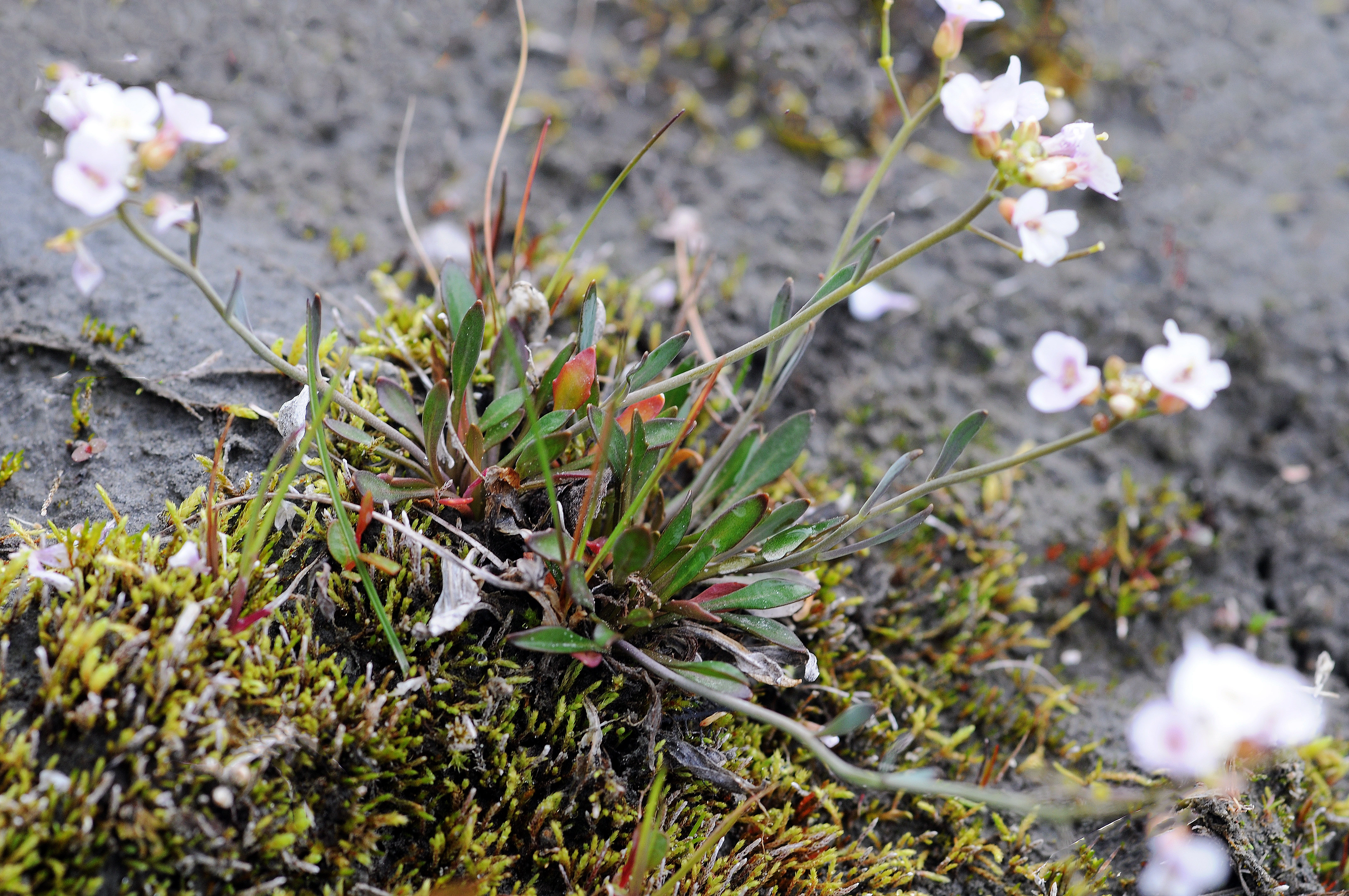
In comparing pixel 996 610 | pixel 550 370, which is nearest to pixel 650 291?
pixel 550 370

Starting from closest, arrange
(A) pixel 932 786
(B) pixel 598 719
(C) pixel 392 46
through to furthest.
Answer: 1. (A) pixel 932 786
2. (B) pixel 598 719
3. (C) pixel 392 46

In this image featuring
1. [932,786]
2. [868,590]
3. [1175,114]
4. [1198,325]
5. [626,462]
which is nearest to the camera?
[932,786]

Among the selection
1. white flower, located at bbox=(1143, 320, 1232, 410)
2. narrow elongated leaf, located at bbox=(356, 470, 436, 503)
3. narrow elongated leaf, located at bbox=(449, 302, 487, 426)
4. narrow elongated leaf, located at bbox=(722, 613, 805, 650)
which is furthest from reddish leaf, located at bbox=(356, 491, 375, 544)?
white flower, located at bbox=(1143, 320, 1232, 410)

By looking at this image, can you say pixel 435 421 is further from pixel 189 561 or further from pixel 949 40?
pixel 949 40

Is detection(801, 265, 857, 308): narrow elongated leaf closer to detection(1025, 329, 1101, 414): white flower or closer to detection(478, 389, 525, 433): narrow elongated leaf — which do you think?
detection(1025, 329, 1101, 414): white flower

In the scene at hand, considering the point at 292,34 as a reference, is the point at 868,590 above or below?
below

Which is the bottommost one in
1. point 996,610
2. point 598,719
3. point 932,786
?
point 996,610

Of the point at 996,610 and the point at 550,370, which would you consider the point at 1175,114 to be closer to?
the point at 996,610
